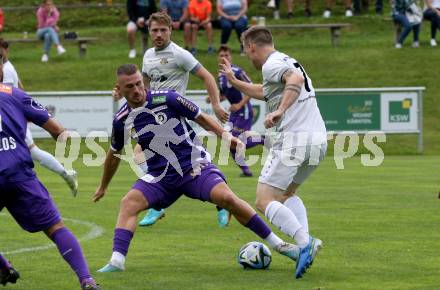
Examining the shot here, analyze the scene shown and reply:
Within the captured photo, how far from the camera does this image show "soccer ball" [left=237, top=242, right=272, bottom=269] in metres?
9.59

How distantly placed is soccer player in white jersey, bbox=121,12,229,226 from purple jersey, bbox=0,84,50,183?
457cm

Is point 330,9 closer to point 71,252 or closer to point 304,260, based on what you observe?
point 304,260

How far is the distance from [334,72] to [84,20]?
12436 mm

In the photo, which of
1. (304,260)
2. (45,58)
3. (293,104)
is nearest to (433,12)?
(45,58)

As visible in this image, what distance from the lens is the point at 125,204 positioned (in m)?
9.57

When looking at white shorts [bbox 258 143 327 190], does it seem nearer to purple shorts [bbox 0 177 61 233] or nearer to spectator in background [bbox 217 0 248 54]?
purple shorts [bbox 0 177 61 233]

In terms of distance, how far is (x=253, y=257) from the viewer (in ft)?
31.5

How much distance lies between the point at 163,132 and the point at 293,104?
1.23 metres

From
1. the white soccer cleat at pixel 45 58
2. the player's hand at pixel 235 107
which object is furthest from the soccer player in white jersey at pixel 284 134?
the white soccer cleat at pixel 45 58

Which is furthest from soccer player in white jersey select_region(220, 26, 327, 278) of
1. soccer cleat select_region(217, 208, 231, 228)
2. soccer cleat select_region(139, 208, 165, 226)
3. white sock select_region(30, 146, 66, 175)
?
white sock select_region(30, 146, 66, 175)

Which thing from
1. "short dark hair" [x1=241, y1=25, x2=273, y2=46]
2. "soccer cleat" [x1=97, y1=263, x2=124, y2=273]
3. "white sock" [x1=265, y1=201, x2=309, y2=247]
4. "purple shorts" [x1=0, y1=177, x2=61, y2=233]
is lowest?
"soccer cleat" [x1=97, y1=263, x2=124, y2=273]

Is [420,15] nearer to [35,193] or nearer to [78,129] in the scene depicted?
[78,129]

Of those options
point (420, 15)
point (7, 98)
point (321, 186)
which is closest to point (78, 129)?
point (321, 186)

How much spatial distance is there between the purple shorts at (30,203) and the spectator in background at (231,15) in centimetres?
2393
